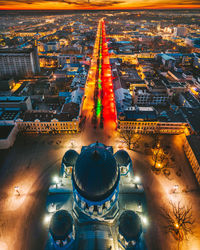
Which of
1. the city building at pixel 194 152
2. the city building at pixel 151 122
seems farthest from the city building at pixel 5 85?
the city building at pixel 194 152

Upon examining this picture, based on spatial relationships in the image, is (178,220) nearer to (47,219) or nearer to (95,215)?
(95,215)

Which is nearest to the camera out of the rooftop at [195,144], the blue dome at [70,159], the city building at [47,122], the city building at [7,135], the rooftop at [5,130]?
the blue dome at [70,159]

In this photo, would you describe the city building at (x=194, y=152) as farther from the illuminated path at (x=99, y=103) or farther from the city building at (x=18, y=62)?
the city building at (x=18, y=62)

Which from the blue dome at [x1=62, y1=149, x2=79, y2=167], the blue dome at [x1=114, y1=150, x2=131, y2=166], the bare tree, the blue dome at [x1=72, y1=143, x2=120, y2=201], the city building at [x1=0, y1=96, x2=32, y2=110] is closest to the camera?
the blue dome at [x1=72, y1=143, x2=120, y2=201]

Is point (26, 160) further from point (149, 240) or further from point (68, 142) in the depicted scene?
point (149, 240)

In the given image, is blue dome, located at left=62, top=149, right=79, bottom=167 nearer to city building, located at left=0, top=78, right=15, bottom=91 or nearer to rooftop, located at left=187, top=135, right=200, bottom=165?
rooftop, located at left=187, top=135, right=200, bottom=165

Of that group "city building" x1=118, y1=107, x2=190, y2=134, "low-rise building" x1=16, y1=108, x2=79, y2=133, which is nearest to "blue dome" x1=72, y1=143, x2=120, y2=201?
"low-rise building" x1=16, y1=108, x2=79, y2=133
